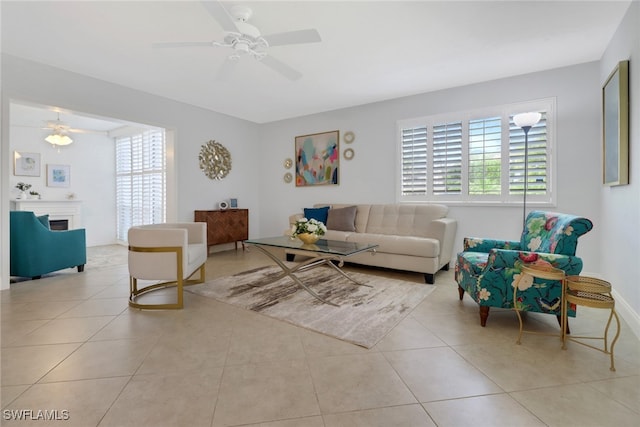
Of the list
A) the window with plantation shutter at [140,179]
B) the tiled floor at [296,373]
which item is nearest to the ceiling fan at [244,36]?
the tiled floor at [296,373]

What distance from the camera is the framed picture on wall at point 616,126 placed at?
243 cm

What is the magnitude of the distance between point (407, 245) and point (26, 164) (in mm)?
7305

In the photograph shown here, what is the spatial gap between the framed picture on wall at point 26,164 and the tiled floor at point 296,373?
471cm

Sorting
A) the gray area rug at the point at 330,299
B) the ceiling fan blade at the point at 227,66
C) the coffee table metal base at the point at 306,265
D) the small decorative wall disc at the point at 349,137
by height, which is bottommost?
the gray area rug at the point at 330,299

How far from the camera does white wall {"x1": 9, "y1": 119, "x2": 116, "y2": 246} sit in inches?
229

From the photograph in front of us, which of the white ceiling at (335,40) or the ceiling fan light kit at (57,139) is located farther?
the ceiling fan light kit at (57,139)

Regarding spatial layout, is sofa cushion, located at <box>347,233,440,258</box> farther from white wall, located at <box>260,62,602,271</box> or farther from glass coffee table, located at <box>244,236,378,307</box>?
Answer: white wall, located at <box>260,62,602,271</box>

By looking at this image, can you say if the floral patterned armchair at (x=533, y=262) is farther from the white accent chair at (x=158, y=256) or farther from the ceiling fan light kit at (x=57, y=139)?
the ceiling fan light kit at (x=57, y=139)

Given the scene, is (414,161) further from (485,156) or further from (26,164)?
(26,164)

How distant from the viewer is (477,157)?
4.06m

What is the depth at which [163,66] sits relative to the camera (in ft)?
11.5

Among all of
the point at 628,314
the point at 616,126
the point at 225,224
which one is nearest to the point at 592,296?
the point at 628,314

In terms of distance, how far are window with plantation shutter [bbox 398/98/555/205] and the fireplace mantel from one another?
6513mm

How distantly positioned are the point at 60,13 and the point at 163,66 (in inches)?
41.9
